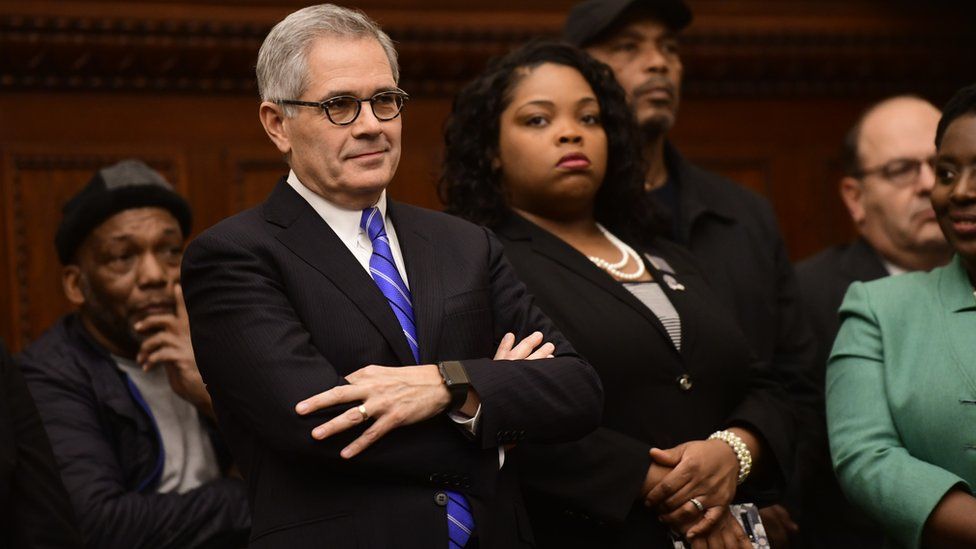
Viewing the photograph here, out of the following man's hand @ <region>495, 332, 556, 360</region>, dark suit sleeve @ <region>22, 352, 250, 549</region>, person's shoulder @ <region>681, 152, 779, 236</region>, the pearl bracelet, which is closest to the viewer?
man's hand @ <region>495, 332, 556, 360</region>

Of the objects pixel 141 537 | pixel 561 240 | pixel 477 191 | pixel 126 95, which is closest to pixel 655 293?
pixel 561 240

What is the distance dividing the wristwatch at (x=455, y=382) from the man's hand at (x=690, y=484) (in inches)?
23.8

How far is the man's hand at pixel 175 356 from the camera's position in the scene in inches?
133

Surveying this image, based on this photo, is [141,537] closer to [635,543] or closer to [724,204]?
[635,543]

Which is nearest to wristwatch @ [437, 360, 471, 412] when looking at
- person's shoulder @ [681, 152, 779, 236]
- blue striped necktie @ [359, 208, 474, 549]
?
blue striped necktie @ [359, 208, 474, 549]

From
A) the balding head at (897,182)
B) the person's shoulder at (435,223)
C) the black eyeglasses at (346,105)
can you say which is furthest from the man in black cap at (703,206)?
the black eyeglasses at (346,105)

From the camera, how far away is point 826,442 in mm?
3539

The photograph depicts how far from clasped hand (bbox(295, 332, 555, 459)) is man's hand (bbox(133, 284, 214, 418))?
112 centimetres

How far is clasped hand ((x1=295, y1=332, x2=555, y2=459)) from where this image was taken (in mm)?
2309

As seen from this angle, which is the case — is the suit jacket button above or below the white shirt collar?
below

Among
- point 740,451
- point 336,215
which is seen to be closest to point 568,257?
point 740,451

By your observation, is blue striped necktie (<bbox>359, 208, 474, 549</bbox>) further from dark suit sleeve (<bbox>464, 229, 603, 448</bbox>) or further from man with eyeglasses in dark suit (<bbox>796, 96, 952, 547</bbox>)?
man with eyeglasses in dark suit (<bbox>796, 96, 952, 547</bbox>)

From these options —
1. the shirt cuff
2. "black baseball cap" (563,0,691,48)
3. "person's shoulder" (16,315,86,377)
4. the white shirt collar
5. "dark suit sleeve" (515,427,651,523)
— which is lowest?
"dark suit sleeve" (515,427,651,523)

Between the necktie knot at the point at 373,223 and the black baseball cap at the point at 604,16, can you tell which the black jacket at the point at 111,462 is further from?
the black baseball cap at the point at 604,16
